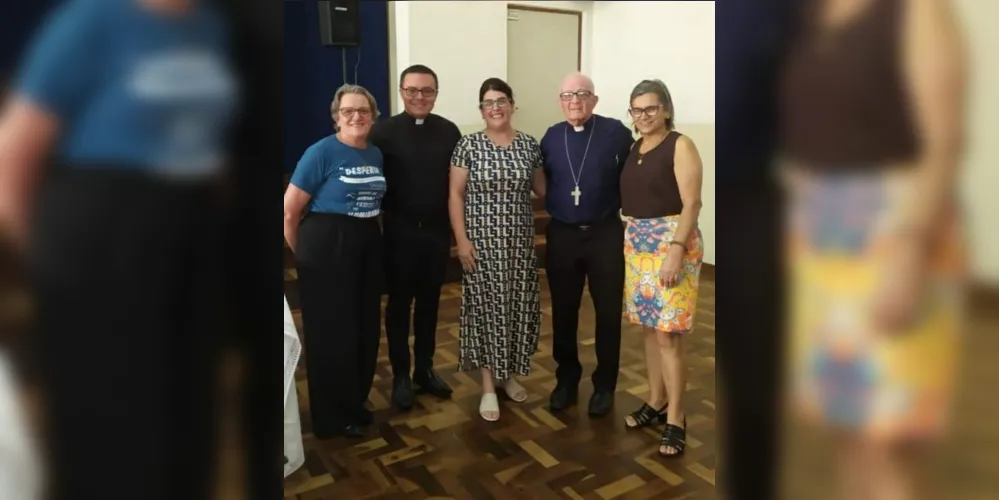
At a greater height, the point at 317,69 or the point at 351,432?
the point at 317,69

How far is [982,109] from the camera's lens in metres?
0.61

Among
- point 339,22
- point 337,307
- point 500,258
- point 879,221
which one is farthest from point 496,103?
point 339,22

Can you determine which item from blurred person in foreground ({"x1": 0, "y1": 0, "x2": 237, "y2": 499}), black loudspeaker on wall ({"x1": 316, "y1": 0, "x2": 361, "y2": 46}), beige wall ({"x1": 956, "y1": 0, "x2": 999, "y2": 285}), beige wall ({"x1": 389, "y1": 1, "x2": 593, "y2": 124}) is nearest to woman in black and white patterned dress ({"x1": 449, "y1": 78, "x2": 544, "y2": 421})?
blurred person in foreground ({"x1": 0, "y1": 0, "x2": 237, "y2": 499})

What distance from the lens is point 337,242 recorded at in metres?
2.08

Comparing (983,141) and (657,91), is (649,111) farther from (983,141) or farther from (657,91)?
(983,141)

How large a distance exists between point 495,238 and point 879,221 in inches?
66.8

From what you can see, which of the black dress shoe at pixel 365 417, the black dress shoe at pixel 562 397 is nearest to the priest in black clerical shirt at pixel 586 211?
the black dress shoe at pixel 562 397

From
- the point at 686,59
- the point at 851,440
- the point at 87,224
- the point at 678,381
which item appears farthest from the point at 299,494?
the point at 686,59

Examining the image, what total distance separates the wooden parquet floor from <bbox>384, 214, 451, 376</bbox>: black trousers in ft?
0.81

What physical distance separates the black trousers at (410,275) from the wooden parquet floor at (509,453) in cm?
25

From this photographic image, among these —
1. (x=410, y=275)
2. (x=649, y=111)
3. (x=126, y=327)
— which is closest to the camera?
(x=126, y=327)

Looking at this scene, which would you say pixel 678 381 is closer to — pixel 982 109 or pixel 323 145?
pixel 323 145

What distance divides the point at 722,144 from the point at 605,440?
1.67 m

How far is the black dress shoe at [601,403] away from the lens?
238 centimetres
